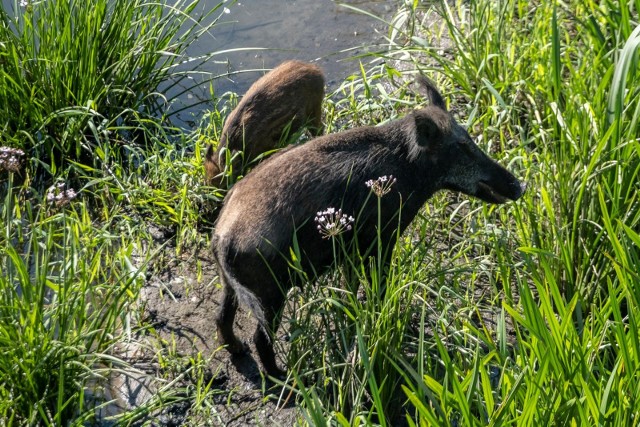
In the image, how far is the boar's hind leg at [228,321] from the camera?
4859 mm

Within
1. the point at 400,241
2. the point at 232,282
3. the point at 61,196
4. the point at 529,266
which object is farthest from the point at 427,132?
the point at 61,196

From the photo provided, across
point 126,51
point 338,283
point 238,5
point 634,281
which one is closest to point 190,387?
point 338,283

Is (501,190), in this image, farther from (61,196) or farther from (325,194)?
(61,196)

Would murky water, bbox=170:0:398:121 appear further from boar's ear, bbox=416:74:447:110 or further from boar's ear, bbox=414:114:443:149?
boar's ear, bbox=414:114:443:149

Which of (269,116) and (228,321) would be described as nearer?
(228,321)

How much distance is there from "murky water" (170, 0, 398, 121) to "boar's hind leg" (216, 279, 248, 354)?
7.88 feet

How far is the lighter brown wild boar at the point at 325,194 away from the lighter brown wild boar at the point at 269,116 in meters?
0.91

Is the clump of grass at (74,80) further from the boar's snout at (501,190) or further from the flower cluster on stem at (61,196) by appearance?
the boar's snout at (501,190)

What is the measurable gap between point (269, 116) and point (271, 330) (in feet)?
6.01

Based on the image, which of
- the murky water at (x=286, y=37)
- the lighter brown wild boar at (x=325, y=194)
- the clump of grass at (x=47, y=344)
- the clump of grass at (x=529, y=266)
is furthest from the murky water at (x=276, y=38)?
the clump of grass at (x=47, y=344)

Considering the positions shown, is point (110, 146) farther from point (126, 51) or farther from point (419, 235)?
point (419, 235)

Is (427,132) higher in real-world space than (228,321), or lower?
higher

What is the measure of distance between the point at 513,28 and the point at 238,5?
2330 millimetres

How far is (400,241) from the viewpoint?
210 inches
